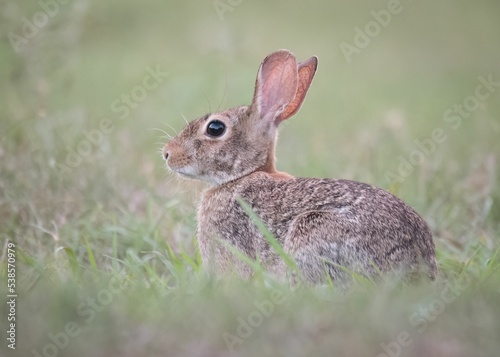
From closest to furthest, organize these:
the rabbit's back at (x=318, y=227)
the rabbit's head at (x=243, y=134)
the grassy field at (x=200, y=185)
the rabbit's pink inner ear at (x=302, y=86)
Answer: the grassy field at (x=200, y=185) → the rabbit's back at (x=318, y=227) → the rabbit's head at (x=243, y=134) → the rabbit's pink inner ear at (x=302, y=86)

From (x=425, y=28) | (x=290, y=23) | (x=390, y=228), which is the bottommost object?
(x=390, y=228)

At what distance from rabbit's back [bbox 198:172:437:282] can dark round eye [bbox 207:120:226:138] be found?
14.1 inches

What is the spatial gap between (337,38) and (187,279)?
10551mm

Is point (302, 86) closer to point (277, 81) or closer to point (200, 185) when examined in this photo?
point (277, 81)

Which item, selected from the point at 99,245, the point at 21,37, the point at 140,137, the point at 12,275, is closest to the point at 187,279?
the point at 12,275

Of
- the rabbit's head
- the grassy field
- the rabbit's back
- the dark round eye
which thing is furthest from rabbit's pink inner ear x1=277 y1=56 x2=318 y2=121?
the grassy field

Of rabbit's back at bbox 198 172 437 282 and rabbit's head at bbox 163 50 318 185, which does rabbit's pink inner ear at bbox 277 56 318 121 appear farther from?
rabbit's back at bbox 198 172 437 282

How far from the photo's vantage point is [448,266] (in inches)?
219

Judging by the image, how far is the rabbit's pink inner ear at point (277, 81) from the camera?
19.2ft

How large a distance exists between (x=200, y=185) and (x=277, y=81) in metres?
2.01

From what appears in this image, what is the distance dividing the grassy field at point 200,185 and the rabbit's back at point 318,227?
0.81ft

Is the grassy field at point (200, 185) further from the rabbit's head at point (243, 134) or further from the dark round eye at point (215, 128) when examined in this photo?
the dark round eye at point (215, 128)

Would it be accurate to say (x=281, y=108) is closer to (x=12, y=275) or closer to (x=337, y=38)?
(x=12, y=275)

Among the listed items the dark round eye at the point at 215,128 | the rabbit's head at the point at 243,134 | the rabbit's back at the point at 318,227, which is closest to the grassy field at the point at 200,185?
the rabbit's back at the point at 318,227
